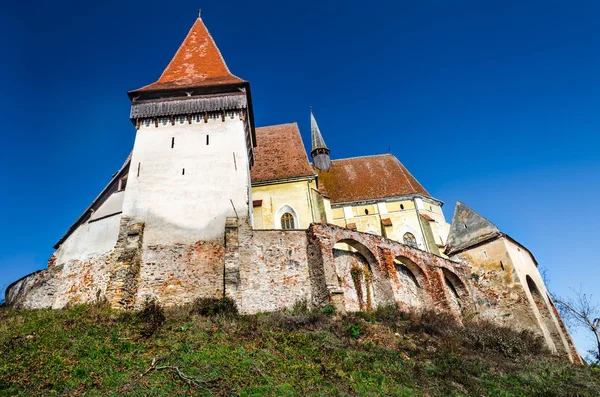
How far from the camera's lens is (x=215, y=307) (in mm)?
13867

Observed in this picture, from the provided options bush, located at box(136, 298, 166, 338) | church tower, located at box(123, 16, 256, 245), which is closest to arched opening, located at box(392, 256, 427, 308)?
church tower, located at box(123, 16, 256, 245)

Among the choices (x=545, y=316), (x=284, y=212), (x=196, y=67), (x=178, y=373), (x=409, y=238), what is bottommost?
(x=178, y=373)

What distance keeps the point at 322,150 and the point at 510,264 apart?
61.8 ft

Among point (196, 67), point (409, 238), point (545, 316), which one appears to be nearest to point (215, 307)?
point (196, 67)

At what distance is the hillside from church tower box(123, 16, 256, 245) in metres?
4.20

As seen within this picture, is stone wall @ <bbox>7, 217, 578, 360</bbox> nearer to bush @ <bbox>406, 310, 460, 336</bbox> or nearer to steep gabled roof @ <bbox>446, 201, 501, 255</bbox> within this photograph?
steep gabled roof @ <bbox>446, 201, 501, 255</bbox>

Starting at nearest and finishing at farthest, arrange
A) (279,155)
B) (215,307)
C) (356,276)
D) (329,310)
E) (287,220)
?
1. (215,307)
2. (329,310)
3. (356,276)
4. (287,220)
5. (279,155)

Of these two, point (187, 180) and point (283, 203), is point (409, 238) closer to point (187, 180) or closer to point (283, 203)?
point (283, 203)

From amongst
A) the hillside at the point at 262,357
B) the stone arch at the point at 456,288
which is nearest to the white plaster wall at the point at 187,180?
the hillside at the point at 262,357

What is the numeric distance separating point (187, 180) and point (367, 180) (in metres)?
16.9

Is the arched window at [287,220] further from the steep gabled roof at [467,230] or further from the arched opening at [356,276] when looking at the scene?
the steep gabled roof at [467,230]

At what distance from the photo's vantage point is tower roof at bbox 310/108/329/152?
35.5 metres

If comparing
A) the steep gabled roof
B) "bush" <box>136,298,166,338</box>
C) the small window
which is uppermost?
the small window

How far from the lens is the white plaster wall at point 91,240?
17.6 meters
